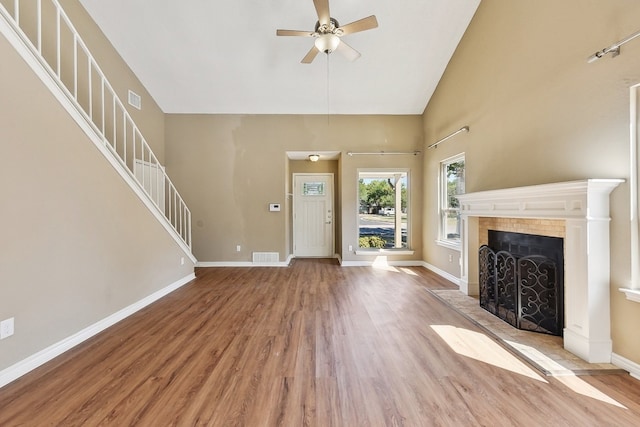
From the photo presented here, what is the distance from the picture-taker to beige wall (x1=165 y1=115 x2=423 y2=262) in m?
5.67

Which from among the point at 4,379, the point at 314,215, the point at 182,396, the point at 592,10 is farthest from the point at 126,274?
the point at 592,10

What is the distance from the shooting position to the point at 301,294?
3867 millimetres

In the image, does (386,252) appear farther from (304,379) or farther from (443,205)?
(304,379)

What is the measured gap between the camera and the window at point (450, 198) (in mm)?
4480

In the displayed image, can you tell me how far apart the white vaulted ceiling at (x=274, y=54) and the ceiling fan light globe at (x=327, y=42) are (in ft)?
3.51

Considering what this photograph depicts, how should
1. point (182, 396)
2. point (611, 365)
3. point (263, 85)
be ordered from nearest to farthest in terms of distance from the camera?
point (182, 396) → point (611, 365) → point (263, 85)

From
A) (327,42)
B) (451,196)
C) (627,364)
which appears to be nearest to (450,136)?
(451,196)

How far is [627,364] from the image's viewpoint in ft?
6.35

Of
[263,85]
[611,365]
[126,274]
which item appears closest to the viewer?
[611,365]

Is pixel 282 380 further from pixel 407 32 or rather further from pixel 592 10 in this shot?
pixel 407 32

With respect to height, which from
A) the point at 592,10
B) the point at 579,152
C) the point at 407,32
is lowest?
the point at 579,152

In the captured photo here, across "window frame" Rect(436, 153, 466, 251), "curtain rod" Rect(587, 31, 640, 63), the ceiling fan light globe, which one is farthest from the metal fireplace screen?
the ceiling fan light globe

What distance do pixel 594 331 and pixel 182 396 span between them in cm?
305

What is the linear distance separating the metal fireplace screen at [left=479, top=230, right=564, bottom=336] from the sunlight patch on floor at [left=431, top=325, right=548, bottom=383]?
546mm
